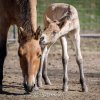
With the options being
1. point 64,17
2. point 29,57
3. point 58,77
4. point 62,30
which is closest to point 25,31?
point 29,57

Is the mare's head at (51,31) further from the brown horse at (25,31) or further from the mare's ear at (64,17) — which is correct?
the brown horse at (25,31)

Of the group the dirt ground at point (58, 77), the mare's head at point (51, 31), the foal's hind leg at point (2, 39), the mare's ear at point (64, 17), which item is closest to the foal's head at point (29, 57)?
the mare's head at point (51, 31)

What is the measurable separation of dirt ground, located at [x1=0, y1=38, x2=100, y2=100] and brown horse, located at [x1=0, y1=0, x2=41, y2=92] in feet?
2.07

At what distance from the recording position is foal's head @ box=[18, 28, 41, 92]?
7257 mm

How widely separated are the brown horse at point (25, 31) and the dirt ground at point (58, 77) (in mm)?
631

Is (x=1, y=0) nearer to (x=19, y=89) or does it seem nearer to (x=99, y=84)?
(x=19, y=89)

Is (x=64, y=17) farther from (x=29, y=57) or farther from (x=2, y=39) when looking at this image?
(x=29, y=57)

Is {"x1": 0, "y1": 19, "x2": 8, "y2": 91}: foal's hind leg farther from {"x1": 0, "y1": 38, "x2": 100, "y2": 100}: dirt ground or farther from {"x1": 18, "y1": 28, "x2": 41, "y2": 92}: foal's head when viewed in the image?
{"x1": 18, "y1": 28, "x2": 41, "y2": 92}: foal's head

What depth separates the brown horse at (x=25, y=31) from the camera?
7309mm

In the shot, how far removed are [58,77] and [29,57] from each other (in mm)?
2473

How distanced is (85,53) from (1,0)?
4310 millimetres

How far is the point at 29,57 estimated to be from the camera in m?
7.33

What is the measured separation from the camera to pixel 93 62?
452 inches

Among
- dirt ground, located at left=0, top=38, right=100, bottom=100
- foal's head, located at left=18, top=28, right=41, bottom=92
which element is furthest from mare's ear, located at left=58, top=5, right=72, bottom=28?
dirt ground, located at left=0, top=38, right=100, bottom=100
